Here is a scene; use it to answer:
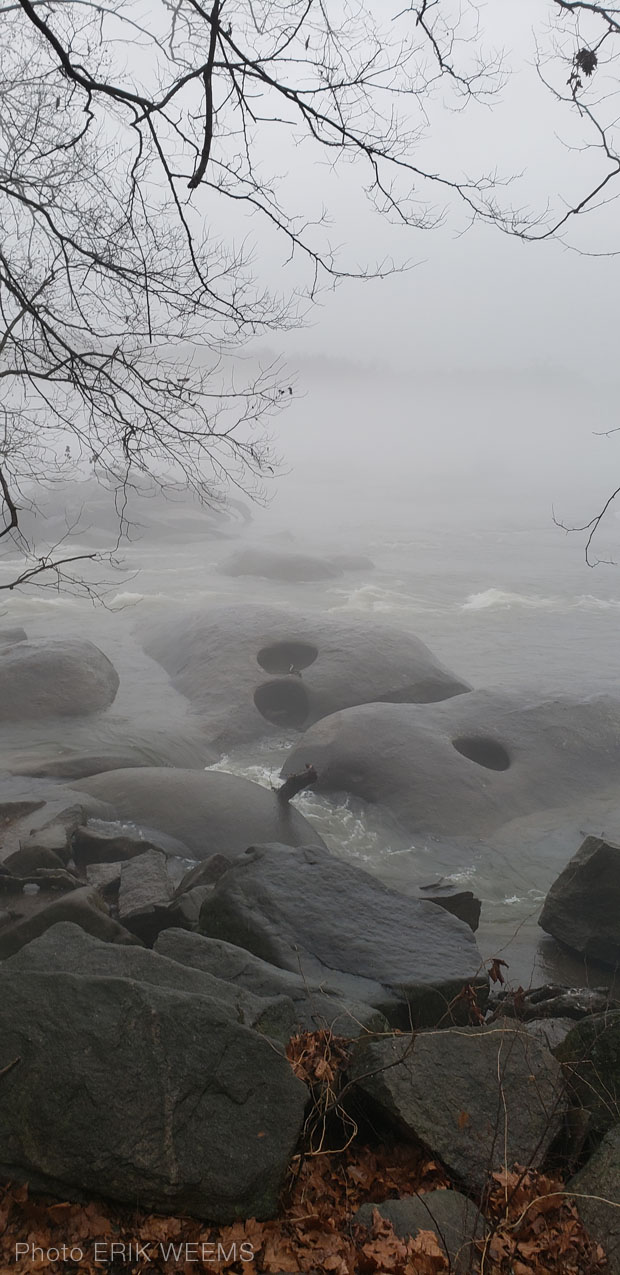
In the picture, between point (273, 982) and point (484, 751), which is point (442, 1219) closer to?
point (273, 982)

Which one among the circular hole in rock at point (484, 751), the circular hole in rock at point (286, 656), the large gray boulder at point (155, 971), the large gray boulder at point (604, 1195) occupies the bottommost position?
the circular hole in rock at point (484, 751)

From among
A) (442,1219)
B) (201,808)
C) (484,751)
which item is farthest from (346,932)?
(484,751)

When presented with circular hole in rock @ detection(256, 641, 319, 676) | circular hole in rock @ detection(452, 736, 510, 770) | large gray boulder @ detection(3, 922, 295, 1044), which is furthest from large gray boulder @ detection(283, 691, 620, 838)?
large gray boulder @ detection(3, 922, 295, 1044)

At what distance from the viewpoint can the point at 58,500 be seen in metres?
34.0

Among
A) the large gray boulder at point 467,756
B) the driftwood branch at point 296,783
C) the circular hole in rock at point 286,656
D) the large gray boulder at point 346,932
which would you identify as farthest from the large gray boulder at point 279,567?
the large gray boulder at point 346,932

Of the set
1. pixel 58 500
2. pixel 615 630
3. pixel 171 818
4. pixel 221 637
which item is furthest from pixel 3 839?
pixel 58 500

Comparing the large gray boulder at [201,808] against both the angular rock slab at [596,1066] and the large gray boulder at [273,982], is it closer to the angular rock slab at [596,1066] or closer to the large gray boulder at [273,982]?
the large gray boulder at [273,982]

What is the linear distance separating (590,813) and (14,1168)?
8.80 metres

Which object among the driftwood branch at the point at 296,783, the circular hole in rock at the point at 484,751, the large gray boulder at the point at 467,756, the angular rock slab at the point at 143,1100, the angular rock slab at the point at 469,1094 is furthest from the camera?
the circular hole in rock at the point at 484,751

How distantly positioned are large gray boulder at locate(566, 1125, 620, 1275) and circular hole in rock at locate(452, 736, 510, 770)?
7981 mm

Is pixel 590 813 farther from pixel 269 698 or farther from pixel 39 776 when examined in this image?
pixel 39 776

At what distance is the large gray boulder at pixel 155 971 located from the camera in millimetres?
3789

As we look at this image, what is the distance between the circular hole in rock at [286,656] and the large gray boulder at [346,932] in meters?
7.75

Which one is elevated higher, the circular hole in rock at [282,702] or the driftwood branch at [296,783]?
the driftwood branch at [296,783]
